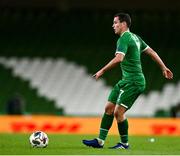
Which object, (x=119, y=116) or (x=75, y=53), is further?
(x=75, y=53)

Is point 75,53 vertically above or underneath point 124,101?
above

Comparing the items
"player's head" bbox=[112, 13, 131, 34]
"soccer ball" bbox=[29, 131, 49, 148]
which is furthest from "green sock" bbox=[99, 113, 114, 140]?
"player's head" bbox=[112, 13, 131, 34]

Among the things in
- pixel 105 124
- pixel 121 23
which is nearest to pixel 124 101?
pixel 105 124

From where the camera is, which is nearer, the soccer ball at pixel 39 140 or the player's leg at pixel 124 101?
the player's leg at pixel 124 101

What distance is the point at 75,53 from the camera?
27.2m

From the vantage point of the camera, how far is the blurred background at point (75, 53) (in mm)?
25016

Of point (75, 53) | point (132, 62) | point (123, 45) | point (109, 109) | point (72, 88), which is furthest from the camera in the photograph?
point (75, 53)

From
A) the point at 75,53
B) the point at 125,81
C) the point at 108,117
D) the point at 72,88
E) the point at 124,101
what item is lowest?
the point at 108,117

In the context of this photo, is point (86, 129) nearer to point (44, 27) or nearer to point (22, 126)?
point (22, 126)

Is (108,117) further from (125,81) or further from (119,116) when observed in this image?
(125,81)

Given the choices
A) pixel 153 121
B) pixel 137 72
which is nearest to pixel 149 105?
pixel 153 121

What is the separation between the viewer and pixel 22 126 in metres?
20.7

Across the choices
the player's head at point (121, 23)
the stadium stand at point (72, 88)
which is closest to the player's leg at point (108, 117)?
the player's head at point (121, 23)

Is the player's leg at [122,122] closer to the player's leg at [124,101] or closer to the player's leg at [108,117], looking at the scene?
the player's leg at [124,101]
